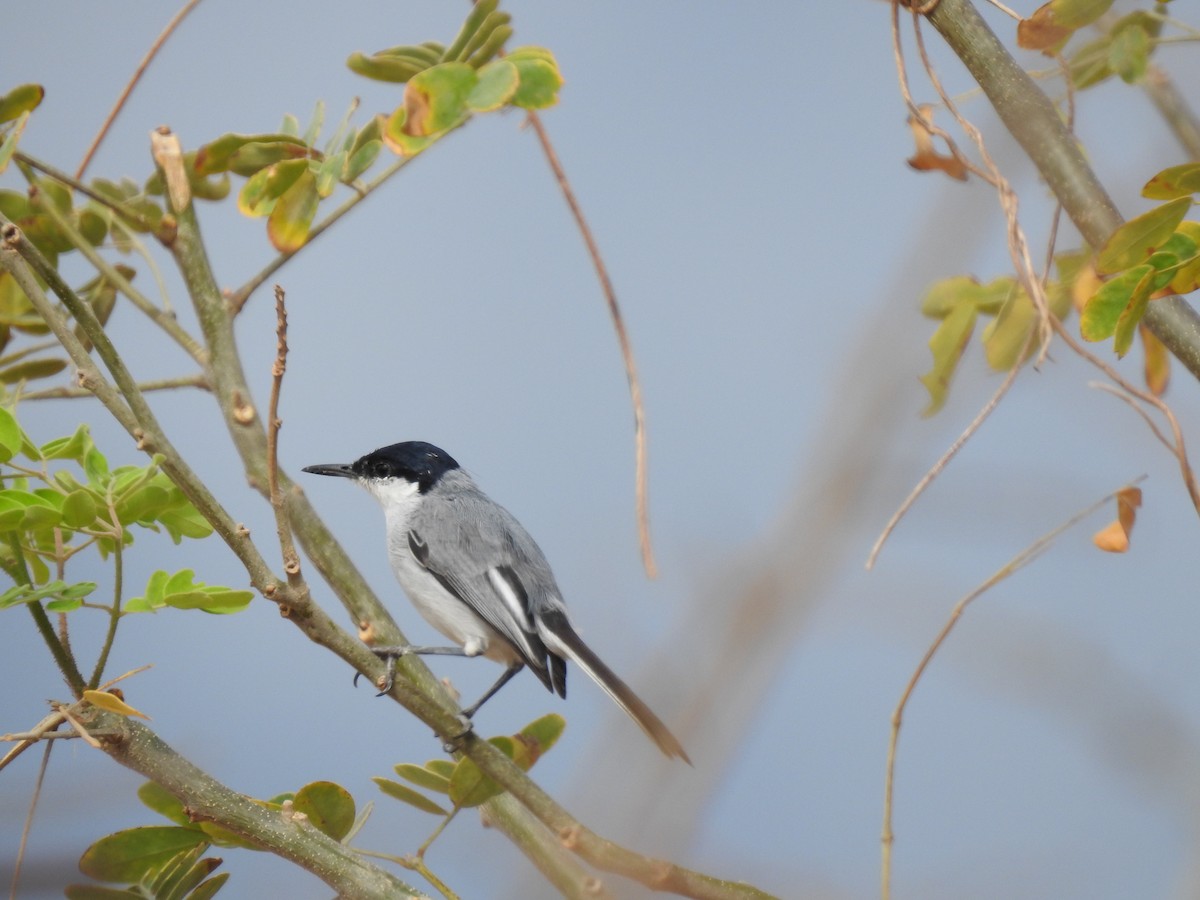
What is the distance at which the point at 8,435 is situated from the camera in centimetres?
97

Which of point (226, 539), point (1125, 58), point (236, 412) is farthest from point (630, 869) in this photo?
point (1125, 58)

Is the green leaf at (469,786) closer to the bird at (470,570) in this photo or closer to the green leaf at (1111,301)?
the bird at (470,570)

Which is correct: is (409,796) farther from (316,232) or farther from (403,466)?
(403,466)

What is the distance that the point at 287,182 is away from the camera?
1.23 meters

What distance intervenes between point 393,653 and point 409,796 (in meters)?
0.15

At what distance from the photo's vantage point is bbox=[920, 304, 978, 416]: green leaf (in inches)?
51.6

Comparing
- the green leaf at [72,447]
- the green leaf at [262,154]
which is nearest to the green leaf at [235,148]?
the green leaf at [262,154]

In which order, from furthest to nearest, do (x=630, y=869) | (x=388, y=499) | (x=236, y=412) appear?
1. (x=388, y=499)
2. (x=236, y=412)
3. (x=630, y=869)

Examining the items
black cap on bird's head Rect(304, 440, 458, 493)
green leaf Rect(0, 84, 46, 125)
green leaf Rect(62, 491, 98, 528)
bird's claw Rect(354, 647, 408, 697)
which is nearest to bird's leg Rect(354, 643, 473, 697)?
bird's claw Rect(354, 647, 408, 697)

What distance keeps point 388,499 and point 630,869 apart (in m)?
1.36

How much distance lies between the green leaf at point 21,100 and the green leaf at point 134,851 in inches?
27.8

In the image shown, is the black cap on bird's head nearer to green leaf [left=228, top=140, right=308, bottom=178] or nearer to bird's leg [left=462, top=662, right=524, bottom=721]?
bird's leg [left=462, top=662, right=524, bottom=721]

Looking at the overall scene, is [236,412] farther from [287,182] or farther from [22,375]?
[22,375]

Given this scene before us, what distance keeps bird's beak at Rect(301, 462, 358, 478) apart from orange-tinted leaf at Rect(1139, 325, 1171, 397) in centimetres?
134
